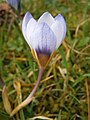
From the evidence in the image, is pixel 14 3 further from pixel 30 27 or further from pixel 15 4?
pixel 30 27

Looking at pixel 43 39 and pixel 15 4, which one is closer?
pixel 43 39

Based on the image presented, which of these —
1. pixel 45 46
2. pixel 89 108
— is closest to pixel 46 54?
pixel 45 46

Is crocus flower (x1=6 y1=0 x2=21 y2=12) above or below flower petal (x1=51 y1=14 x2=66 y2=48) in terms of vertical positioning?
above

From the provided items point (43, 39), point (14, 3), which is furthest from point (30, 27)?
point (14, 3)

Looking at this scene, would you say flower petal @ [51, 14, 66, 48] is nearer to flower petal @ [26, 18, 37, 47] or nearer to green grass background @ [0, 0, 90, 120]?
flower petal @ [26, 18, 37, 47]

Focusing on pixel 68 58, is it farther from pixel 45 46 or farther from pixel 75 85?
pixel 45 46

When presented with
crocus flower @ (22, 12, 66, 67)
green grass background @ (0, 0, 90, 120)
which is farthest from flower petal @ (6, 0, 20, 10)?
crocus flower @ (22, 12, 66, 67)

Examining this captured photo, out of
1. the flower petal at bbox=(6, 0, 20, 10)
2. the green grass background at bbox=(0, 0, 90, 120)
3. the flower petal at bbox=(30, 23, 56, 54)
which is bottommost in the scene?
the green grass background at bbox=(0, 0, 90, 120)
